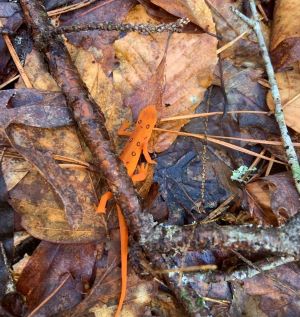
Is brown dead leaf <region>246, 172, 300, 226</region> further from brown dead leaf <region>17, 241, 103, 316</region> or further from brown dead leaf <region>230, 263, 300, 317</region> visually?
brown dead leaf <region>17, 241, 103, 316</region>

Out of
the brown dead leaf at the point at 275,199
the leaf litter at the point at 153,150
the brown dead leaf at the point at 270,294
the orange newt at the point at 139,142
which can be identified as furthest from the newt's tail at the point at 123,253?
the brown dead leaf at the point at 275,199

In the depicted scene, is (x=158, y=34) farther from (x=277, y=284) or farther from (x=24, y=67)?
(x=277, y=284)

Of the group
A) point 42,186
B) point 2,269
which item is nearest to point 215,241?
point 42,186

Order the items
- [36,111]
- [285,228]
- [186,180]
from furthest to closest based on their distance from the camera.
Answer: [186,180] → [36,111] → [285,228]

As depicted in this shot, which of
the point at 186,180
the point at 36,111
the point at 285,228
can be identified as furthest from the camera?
the point at 186,180

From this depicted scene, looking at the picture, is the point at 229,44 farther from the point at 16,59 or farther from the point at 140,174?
the point at 16,59

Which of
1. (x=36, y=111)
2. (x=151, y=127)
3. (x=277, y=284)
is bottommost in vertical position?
(x=277, y=284)

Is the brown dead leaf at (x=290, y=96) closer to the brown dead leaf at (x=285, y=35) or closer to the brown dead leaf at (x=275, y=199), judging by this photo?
the brown dead leaf at (x=285, y=35)
